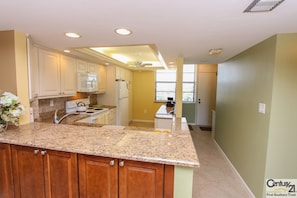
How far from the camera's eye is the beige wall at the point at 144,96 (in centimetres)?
642

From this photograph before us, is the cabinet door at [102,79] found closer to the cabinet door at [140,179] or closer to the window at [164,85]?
the window at [164,85]

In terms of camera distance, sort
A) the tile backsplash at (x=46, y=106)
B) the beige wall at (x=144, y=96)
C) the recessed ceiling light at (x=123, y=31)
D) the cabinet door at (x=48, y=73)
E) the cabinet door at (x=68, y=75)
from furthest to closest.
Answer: the beige wall at (x=144, y=96)
the cabinet door at (x=68, y=75)
the tile backsplash at (x=46, y=106)
the cabinet door at (x=48, y=73)
the recessed ceiling light at (x=123, y=31)

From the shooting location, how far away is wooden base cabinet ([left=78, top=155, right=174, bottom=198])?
1179 millimetres

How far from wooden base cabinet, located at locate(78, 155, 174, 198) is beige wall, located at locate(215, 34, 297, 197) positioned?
1470mm

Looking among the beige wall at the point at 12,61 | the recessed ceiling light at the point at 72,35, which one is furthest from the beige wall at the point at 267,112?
the beige wall at the point at 12,61

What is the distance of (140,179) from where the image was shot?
1.21m

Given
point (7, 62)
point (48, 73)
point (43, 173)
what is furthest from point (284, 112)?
point (48, 73)

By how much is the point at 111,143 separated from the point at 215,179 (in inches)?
81.2

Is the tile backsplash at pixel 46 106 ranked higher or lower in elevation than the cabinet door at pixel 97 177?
higher

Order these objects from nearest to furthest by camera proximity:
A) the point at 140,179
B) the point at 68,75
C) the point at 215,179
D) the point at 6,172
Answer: the point at 140,179
the point at 6,172
the point at 215,179
the point at 68,75

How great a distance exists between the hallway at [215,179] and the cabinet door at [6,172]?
87.5 inches

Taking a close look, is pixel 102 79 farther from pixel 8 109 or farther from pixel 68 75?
pixel 8 109

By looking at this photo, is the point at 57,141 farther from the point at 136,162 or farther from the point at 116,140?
the point at 136,162

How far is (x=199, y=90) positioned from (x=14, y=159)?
18.8 ft
